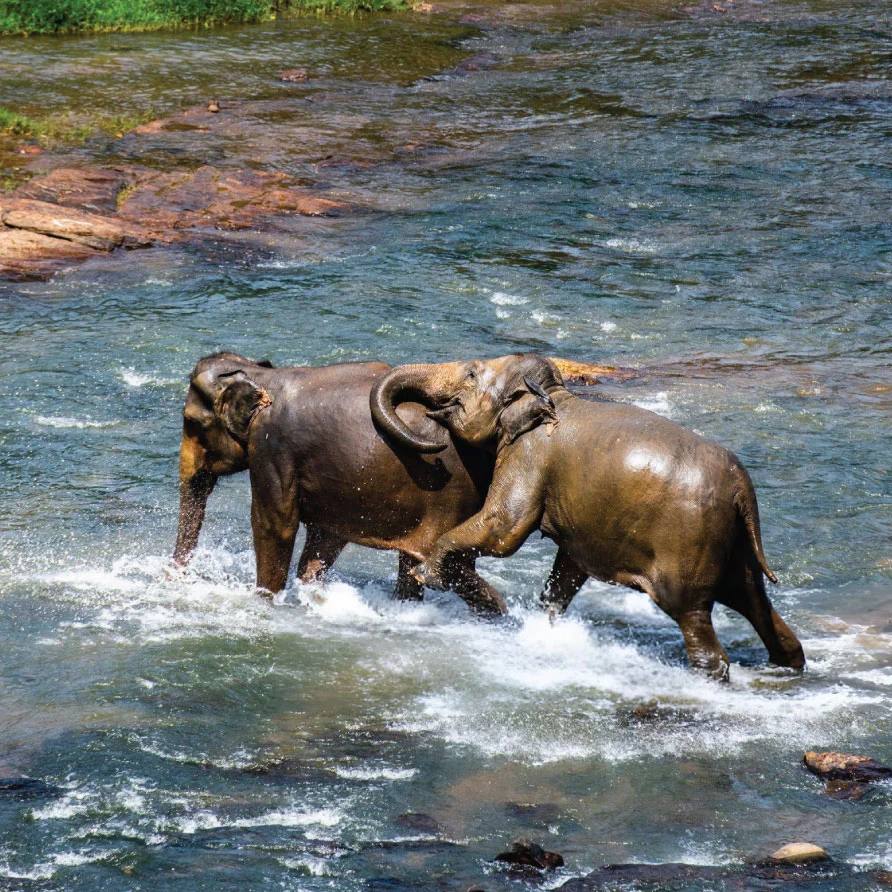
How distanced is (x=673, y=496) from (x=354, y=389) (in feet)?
6.70

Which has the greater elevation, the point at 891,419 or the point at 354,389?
the point at 354,389

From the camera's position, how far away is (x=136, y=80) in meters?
23.7

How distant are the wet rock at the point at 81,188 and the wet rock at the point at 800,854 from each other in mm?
12917

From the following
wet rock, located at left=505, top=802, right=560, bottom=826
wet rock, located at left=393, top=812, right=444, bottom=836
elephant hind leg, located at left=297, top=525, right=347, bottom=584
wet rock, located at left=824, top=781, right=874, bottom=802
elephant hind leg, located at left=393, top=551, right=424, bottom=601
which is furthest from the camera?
elephant hind leg, located at left=297, top=525, right=347, bottom=584

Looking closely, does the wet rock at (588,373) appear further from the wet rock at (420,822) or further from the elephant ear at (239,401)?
the wet rock at (420,822)

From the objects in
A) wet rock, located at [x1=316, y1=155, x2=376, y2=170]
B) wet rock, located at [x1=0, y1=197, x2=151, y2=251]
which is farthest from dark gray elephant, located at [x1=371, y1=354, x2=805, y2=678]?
wet rock, located at [x1=316, y1=155, x2=376, y2=170]

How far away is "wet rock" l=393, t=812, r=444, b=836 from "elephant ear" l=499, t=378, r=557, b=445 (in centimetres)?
224

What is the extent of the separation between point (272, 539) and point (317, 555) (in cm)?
58

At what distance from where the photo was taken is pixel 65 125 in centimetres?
2031

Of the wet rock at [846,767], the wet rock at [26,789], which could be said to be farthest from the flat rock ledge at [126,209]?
the wet rock at [846,767]

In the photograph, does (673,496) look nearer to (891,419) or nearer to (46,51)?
(891,419)

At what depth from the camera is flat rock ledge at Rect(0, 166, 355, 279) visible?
1537 centimetres

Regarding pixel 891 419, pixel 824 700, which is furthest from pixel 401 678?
pixel 891 419

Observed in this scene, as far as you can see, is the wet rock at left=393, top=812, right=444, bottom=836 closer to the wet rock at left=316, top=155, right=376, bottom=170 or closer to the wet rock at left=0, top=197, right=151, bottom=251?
the wet rock at left=0, top=197, right=151, bottom=251
